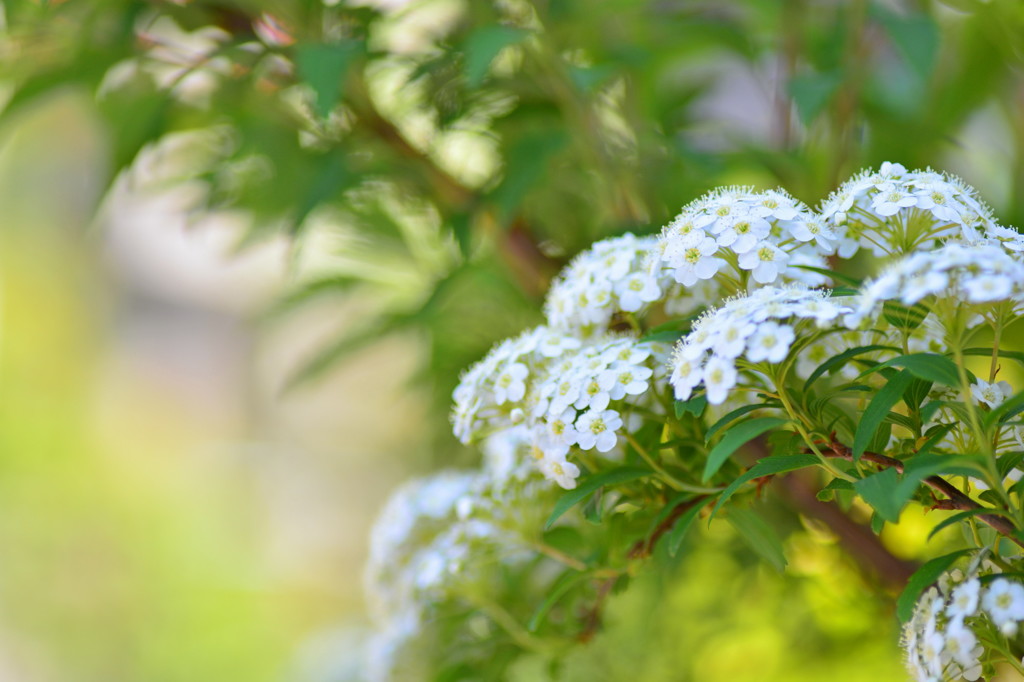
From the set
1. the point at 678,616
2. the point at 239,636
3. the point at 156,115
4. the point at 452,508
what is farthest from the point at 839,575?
the point at 239,636

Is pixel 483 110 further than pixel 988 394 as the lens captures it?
Yes

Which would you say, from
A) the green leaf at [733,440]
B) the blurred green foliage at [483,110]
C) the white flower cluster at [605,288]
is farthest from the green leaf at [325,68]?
the green leaf at [733,440]

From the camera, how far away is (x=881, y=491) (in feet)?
0.92

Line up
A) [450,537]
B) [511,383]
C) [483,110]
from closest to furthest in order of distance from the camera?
[511,383]
[450,537]
[483,110]

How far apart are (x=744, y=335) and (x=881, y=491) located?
0.06m

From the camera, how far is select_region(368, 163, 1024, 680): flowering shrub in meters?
0.28

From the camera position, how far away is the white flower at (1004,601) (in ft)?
0.89

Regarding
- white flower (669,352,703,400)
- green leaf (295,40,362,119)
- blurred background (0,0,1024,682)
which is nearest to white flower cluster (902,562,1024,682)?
white flower (669,352,703,400)

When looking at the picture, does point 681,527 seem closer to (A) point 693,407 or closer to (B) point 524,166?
(A) point 693,407

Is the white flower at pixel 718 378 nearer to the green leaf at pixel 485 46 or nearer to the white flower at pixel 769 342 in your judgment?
the white flower at pixel 769 342

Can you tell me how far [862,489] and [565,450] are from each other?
10 cm

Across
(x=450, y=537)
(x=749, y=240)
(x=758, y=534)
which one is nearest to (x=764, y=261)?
(x=749, y=240)

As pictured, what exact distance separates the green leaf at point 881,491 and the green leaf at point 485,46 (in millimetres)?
235

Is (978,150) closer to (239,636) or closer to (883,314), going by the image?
(883,314)
